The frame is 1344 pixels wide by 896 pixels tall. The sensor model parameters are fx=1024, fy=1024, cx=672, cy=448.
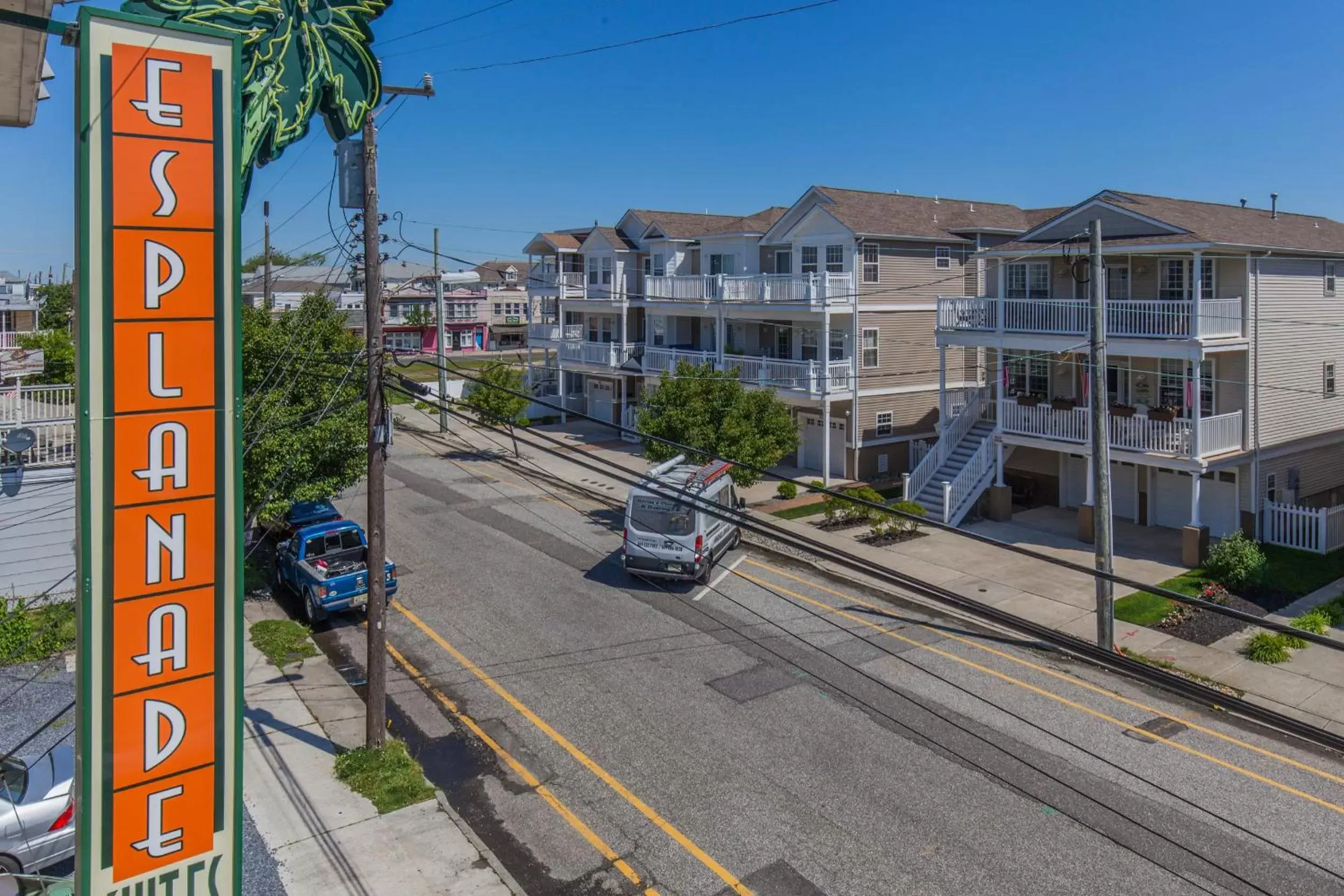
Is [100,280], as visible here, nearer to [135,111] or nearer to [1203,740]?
[135,111]

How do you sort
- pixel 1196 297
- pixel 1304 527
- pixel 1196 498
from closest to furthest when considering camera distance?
pixel 1196 297 < pixel 1196 498 < pixel 1304 527

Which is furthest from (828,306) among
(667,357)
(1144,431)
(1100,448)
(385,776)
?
(385,776)

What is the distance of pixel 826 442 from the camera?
31.5 m

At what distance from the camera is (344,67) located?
1005 cm

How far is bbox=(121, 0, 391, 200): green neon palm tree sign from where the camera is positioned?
29.2 ft

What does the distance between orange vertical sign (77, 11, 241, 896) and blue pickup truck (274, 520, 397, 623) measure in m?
12.3

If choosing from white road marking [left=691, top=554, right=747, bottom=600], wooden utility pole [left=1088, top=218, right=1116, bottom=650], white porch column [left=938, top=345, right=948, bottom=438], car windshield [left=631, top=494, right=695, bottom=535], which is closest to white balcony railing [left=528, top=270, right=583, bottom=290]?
white porch column [left=938, top=345, right=948, bottom=438]

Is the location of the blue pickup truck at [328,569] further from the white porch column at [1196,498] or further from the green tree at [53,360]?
the white porch column at [1196,498]

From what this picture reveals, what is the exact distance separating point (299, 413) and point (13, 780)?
33.3 feet

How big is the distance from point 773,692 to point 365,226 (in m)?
9.16

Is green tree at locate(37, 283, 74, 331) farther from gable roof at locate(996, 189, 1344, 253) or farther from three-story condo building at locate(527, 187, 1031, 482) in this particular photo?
gable roof at locate(996, 189, 1344, 253)

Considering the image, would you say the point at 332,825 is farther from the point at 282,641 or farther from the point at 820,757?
the point at 282,641

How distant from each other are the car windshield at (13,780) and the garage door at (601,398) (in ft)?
113

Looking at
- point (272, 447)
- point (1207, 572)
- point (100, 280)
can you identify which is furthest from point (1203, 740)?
point (272, 447)
